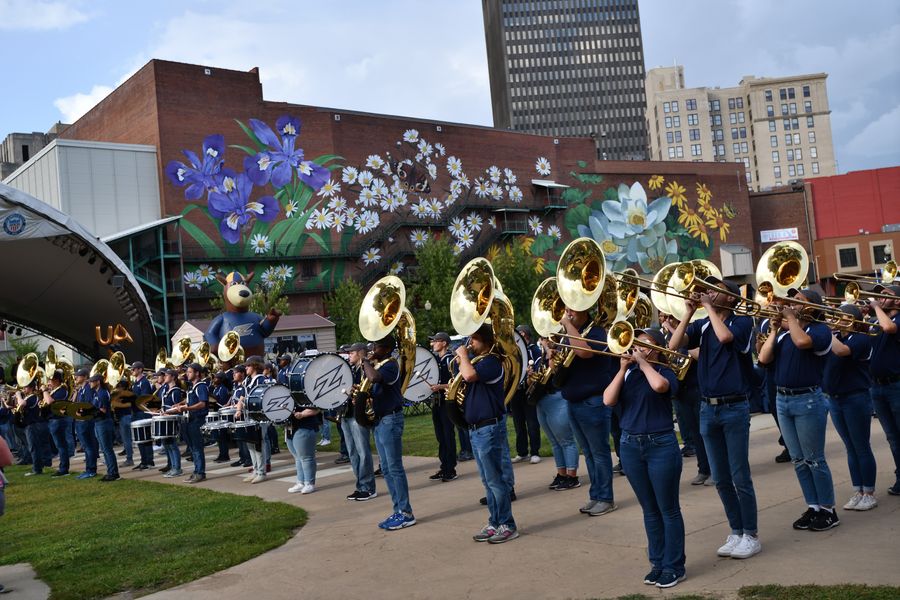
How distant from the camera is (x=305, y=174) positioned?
50594 millimetres

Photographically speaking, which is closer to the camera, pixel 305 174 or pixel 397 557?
pixel 397 557

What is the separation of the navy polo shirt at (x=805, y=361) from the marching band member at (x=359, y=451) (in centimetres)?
516

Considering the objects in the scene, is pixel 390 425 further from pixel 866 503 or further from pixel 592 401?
pixel 866 503

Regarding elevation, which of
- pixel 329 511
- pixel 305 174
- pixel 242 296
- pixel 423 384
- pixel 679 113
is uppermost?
pixel 679 113

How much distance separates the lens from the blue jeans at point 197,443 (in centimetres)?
1459

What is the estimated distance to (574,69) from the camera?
15450 cm

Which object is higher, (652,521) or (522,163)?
(522,163)

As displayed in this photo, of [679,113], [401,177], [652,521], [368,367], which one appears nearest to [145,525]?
[368,367]

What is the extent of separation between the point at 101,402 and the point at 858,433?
41.8ft

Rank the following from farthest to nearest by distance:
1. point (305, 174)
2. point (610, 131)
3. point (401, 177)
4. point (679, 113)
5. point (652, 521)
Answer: point (610, 131)
point (679, 113)
point (401, 177)
point (305, 174)
point (652, 521)

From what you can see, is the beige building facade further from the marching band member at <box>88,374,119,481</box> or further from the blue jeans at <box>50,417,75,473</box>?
the marching band member at <box>88,374,119,481</box>

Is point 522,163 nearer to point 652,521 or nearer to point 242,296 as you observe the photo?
point 242,296

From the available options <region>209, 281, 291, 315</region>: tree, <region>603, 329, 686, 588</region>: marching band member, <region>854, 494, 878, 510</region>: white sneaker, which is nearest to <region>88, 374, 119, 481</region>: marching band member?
<region>603, 329, 686, 588</region>: marching band member

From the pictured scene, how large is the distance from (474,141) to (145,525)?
50.5 m
